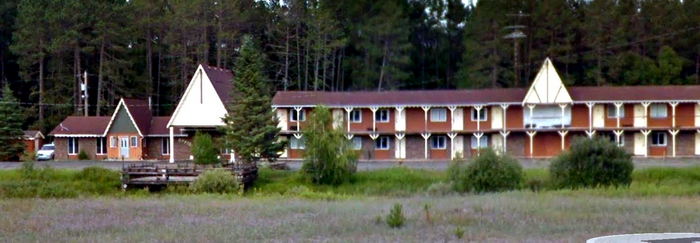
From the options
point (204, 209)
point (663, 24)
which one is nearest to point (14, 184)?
point (204, 209)

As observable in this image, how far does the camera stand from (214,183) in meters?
42.2

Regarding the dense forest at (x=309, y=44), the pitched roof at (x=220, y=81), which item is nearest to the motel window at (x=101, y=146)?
the dense forest at (x=309, y=44)

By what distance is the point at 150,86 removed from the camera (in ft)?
250

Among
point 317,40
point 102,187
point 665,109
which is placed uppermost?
point 317,40

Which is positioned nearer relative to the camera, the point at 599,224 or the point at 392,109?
the point at 599,224

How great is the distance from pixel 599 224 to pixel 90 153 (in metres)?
48.8

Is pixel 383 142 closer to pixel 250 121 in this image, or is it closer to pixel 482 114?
pixel 482 114

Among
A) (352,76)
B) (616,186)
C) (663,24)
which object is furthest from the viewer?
(352,76)

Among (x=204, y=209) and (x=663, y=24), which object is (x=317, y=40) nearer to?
(x=663, y=24)

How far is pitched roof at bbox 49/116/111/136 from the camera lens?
63.7 meters

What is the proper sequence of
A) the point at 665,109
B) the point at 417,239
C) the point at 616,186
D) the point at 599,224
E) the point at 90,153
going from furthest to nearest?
the point at 90,153
the point at 665,109
the point at 616,186
the point at 599,224
the point at 417,239

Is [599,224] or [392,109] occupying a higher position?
[392,109]

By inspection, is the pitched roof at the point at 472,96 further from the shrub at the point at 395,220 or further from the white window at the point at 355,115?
the shrub at the point at 395,220

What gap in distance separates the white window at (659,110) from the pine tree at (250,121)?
25113 mm
